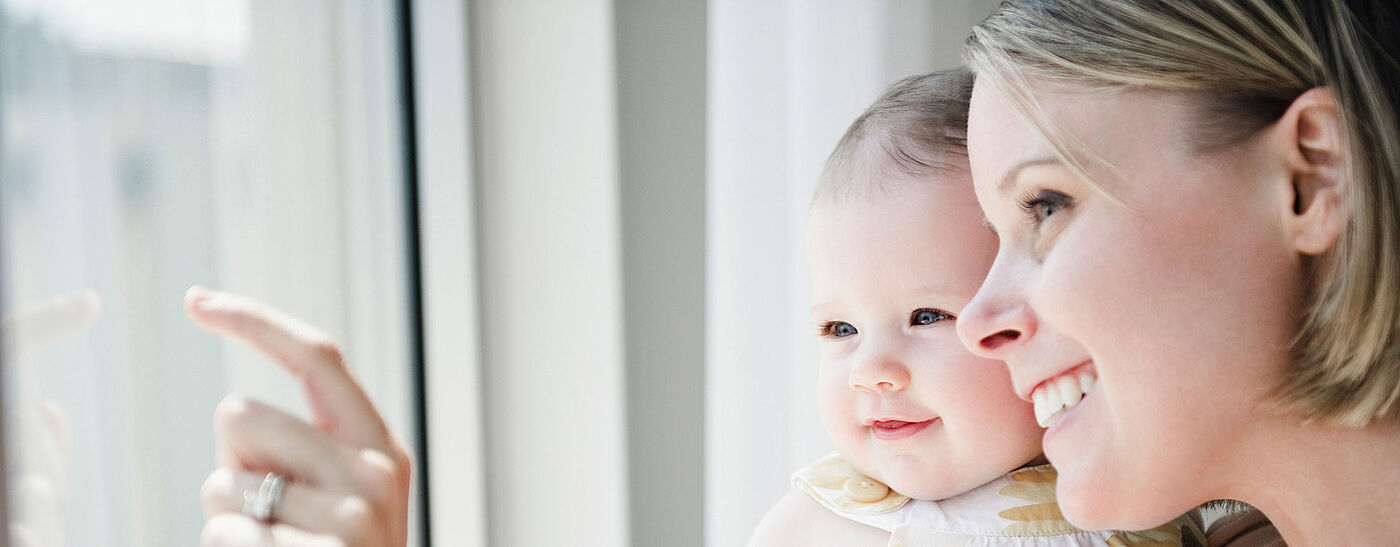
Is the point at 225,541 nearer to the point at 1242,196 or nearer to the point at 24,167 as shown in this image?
the point at 24,167

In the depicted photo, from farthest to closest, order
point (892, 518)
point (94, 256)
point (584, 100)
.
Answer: point (584, 100)
point (94, 256)
point (892, 518)

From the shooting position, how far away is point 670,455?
157 centimetres

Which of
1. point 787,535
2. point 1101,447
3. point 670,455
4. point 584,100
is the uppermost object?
point 584,100

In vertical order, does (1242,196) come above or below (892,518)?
above

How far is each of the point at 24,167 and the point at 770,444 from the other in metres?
0.81

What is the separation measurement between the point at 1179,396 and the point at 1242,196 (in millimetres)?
120

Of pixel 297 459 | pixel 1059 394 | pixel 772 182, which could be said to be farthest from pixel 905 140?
pixel 297 459

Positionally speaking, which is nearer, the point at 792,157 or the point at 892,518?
the point at 892,518

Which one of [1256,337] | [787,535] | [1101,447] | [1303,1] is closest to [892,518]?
[787,535]

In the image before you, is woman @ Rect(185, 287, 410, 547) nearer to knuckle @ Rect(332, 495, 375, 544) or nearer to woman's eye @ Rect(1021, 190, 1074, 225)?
knuckle @ Rect(332, 495, 375, 544)

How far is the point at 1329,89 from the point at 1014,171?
17cm

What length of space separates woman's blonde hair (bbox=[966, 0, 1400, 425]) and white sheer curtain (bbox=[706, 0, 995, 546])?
0.49 metres

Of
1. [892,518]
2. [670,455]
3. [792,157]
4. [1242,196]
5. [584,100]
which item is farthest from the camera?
[670,455]

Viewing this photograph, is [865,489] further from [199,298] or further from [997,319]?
[199,298]
